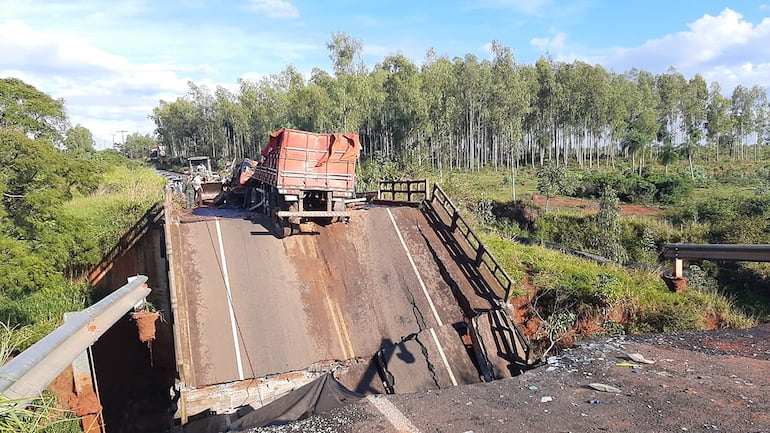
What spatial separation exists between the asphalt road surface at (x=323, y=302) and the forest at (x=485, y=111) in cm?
2391

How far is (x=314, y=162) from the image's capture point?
1216 cm

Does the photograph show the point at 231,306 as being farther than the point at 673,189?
No

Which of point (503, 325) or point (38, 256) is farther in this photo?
point (38, 256)

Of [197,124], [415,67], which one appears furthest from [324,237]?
[197,124]

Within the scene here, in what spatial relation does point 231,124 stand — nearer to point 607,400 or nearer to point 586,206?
point 586,206

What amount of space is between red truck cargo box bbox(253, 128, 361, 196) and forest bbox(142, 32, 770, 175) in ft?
75.3

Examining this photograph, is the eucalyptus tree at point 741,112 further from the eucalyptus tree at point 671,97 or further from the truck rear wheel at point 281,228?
the truck rear wheel at point 281,228

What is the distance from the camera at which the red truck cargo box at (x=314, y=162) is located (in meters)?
11.9

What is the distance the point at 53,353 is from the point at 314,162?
867 cm

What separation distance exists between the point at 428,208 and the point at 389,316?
4.13 m

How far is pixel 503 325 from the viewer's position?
999 centimetres

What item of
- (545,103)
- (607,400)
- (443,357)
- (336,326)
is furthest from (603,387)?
(545,103)

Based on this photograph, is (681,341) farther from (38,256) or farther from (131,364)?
(38,256)

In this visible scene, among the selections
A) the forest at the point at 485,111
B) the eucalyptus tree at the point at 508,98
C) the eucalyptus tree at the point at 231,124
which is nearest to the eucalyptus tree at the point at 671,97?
the forest at the point at 485,111
